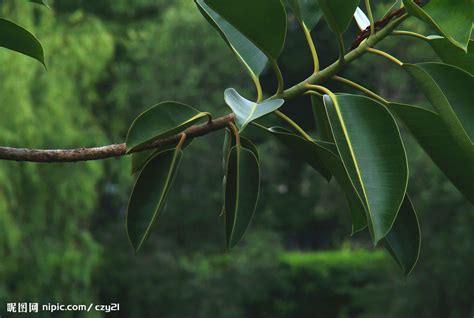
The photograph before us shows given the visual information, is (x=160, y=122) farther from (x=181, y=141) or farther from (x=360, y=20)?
(x=360, y=20)

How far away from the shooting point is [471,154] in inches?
44.5

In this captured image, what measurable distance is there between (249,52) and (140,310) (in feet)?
35.6

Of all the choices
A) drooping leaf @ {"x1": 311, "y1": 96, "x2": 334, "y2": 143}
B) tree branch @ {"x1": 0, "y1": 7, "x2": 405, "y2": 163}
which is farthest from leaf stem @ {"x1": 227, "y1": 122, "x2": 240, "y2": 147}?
drooping leaf @ {"x1": 311, "y1": 96, "x2": 334, "y2": 143}

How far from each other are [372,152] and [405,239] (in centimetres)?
20

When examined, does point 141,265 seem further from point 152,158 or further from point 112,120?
point 152,158

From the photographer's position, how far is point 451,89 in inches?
44.3

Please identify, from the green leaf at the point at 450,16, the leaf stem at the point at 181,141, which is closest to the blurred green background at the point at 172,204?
the leaf stem at the point at 181,141

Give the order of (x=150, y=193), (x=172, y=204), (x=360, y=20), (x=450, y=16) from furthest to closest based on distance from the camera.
Result: (x=172, y=204), (x=360, y=20), (x=150, y=193), (x=450, y=16)

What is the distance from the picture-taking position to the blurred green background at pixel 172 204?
9352mm

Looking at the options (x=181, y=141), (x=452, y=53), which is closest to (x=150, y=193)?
(x=181, y=141)

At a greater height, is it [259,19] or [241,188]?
[259,19]

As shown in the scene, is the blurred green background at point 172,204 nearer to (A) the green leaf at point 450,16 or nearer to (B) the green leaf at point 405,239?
(B) the green leaf at point 405,239

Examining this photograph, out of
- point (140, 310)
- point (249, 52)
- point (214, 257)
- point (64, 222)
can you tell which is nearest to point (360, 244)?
point (214, 257)

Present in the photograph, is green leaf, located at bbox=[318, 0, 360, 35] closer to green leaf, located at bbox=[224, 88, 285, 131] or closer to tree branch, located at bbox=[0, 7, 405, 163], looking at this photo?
tree branch, located at bbox=[0, 7, 405, 163]
